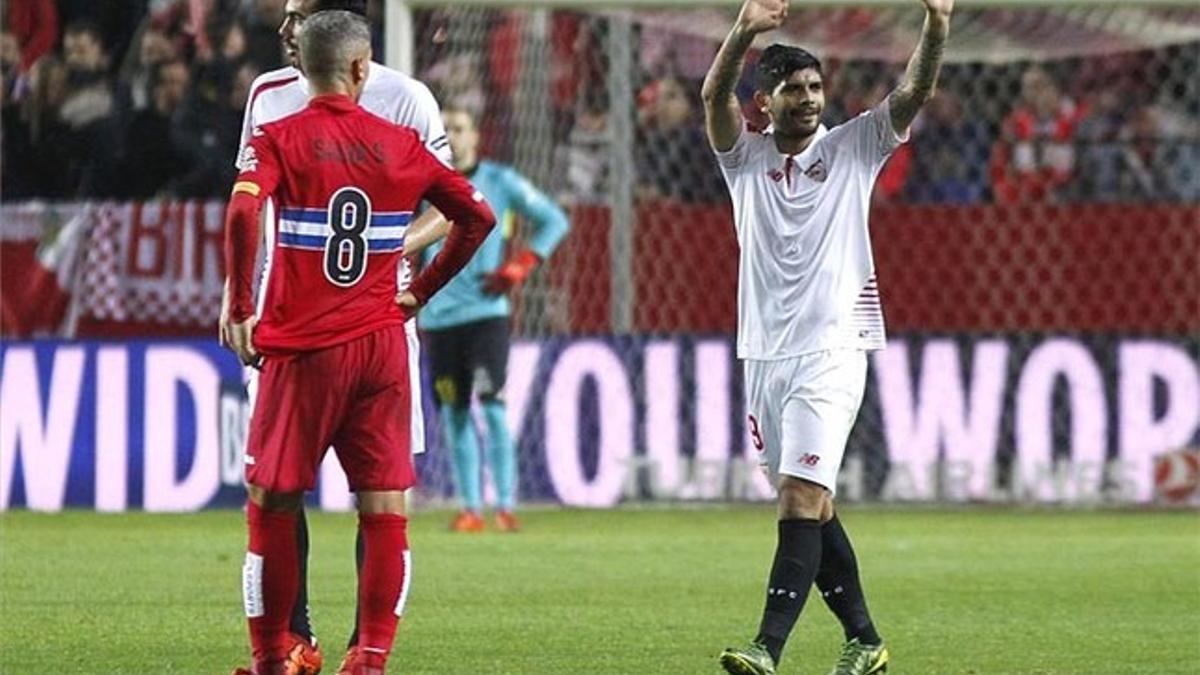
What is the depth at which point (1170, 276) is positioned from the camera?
54.0 ft

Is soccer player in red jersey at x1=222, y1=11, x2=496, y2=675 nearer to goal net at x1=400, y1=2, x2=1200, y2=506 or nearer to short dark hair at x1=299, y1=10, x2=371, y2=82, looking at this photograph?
short dark hair at x1=299, y1=10, x2=371, y2=82

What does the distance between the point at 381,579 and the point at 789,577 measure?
4.12 ft

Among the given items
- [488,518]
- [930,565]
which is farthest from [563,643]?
[488,518]

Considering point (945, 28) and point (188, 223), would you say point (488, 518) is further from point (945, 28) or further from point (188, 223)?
point (945, 28)

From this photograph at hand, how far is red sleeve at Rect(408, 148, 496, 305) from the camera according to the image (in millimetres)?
7062

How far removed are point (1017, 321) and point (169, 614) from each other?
795 cm

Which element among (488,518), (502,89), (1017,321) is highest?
(502,89)

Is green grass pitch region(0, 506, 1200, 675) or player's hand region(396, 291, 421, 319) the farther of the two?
green grass pitch region(0, 506, 1200, 675)

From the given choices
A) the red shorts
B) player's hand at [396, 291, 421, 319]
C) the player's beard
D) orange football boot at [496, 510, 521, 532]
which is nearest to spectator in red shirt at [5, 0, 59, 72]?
orange football boot at [496, 510, 521, 532]

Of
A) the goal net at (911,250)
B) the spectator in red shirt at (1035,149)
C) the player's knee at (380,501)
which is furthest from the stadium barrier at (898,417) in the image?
the player's knee at (380,501)

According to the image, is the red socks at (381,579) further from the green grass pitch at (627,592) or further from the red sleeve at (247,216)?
the green grass pitch at (627,592)

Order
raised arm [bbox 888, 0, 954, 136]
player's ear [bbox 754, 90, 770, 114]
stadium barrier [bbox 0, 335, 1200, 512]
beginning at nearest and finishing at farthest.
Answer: raised arm [bbox 888, 0, 954, 136]
player's ear [bbox 754, 90, 770, 114]
stadium barrier [bbox 0, 335, 1200, 512]

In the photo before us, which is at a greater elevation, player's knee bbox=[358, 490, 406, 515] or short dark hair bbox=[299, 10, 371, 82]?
short dark hair bbox=[299, 10, 371, 82]

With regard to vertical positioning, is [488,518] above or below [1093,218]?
below
